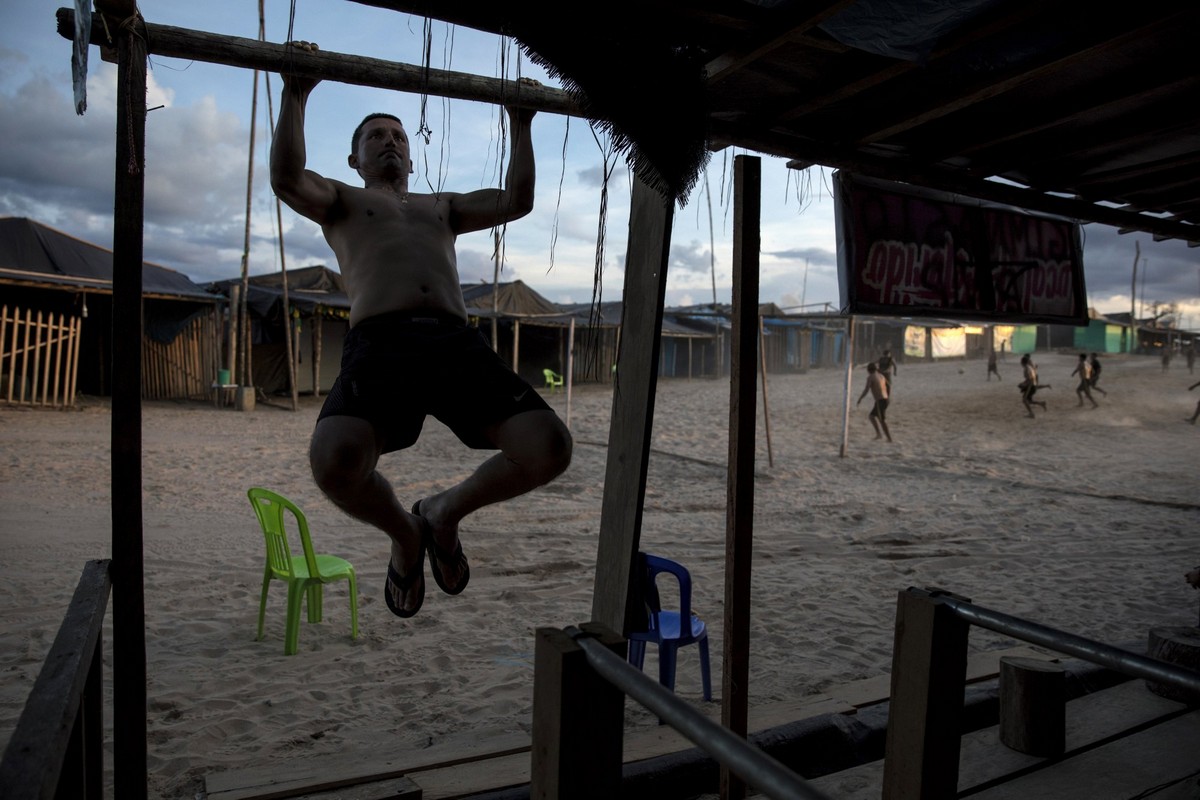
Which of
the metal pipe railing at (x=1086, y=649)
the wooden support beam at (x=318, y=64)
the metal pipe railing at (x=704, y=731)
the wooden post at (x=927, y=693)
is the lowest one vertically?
the wooden post at (x=927, y=693)

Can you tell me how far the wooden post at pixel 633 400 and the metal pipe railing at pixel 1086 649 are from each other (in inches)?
47.0

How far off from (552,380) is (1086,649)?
23.1m

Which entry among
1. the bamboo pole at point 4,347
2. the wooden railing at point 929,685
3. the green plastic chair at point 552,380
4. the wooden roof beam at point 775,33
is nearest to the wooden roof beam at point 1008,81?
the wooden roof beam at point 775,33

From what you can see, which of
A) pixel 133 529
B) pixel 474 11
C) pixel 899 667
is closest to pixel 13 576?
pixel 133 529

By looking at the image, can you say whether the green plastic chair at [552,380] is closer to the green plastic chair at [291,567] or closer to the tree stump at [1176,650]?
the green plastic chair at [291,567]

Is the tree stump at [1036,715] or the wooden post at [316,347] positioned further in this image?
the wooden post at [316,347]

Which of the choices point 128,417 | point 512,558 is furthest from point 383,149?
point 512,558

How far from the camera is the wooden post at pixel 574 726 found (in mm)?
1282

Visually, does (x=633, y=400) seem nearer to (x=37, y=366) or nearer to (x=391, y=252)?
(x=391, y=252)

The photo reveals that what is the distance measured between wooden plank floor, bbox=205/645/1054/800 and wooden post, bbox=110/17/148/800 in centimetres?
80

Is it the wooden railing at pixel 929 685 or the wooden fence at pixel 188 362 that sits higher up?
the wooden fence at pixel 188 362

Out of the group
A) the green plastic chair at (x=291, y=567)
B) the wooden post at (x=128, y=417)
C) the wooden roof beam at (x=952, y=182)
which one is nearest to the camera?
the wooden post at (x=128, y=417)

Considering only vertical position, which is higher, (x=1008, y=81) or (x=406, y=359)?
(x=1008, y=81)

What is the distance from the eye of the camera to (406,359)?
243cm
